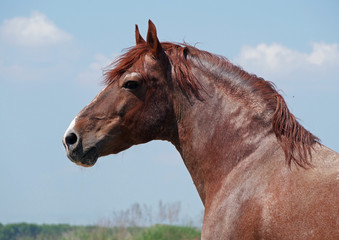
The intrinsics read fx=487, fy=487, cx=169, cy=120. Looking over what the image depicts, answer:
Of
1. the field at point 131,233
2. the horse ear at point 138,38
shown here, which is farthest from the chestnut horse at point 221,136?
the field at point 131,233

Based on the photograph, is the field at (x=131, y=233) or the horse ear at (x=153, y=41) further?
the field at (x=131, y=233)

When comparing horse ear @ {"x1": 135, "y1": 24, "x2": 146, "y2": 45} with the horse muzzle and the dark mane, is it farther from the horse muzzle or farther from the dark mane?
the horse muzzle

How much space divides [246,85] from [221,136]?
0.52m

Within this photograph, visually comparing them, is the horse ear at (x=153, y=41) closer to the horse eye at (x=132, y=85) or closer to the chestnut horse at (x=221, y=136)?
the chestnut horse at (x=221, y=136)

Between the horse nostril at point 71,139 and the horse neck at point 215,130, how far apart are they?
3.16ft

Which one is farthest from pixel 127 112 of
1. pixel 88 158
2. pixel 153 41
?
pixel 153 41

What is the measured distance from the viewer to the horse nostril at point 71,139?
15.1 feet

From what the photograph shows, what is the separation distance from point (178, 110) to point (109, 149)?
0.77 meters

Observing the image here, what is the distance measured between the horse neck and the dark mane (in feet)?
0.27

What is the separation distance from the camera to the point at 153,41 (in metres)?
4.73

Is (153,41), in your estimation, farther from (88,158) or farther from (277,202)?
(277,202)

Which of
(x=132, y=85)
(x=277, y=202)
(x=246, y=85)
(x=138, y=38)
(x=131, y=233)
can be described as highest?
(x=138, y=38)

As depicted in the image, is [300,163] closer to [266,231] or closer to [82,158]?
[266,231]

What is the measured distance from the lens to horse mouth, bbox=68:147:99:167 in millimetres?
4637
